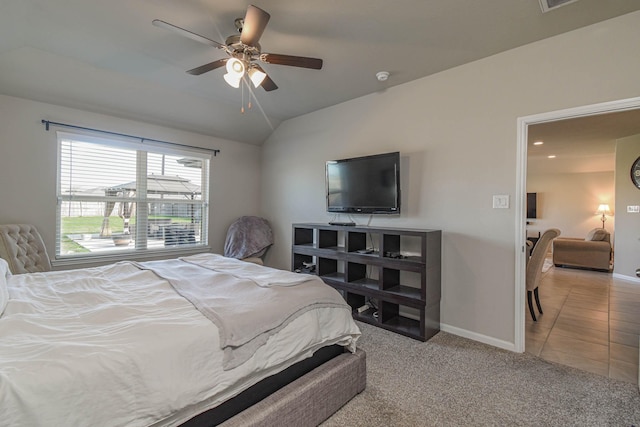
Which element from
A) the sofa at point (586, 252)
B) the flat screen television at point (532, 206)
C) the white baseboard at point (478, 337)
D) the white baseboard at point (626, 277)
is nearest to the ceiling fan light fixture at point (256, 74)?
the white baseboard at point (478, 337)

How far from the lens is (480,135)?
276 cm

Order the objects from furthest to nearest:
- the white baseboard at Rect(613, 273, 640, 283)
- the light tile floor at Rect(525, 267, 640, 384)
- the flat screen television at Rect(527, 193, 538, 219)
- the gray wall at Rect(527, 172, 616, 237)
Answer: the flat screen television at Rect(527, 193, 538, 219)
the gray wall at Rect(527, 172, 616, 237)
the white baseboard at Rect(613, 273, 640, 283)
the light tile floor at Rect(525, 267, 640, 384)

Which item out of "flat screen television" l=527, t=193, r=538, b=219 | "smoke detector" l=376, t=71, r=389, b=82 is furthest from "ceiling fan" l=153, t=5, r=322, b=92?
"flat screen television" l=527, t=193, r=538, b=219

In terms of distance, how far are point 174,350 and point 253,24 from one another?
1.85 m

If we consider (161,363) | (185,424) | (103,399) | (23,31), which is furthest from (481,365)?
(23,31)

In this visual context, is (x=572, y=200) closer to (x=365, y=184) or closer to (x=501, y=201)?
(x=501, y=201)

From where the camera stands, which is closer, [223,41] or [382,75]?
[223,41]

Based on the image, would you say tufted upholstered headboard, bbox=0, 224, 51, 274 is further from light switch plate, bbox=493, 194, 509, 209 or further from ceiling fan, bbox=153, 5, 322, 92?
light switch plate, bbox=493, 194, 509, 209

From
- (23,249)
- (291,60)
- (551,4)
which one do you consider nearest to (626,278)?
(551,4)

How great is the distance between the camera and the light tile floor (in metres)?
2.37

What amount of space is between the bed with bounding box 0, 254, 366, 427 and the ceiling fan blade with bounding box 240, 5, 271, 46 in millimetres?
1611

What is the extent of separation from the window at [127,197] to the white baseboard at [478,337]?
11.6 ft

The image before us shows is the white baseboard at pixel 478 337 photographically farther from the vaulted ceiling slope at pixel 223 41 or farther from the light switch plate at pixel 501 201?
the vaulted ceiling slope at pixel 223 41

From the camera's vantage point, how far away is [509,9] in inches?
80.1
